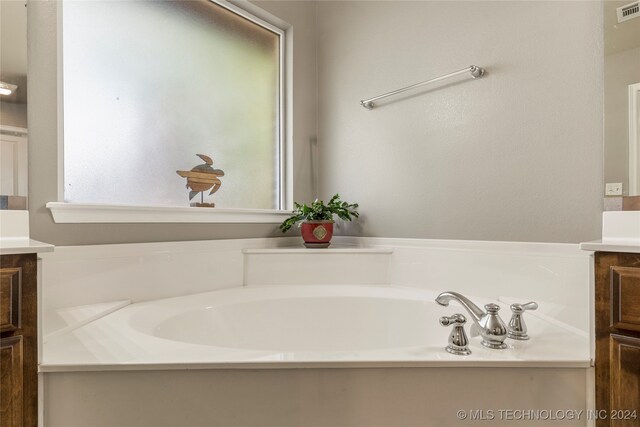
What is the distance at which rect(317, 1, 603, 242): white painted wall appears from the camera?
4.12ft

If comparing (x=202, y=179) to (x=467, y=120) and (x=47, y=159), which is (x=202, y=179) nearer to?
(x=47, y=159)

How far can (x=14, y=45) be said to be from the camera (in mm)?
1082

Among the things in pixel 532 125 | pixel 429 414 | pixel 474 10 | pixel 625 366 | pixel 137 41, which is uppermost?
pixel 474 10

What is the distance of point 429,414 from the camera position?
0.81 m

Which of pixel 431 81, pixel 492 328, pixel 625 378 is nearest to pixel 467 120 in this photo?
pixel 431 81

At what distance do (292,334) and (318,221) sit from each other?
0.61 meters

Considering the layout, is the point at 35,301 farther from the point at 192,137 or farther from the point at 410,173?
the point at 410,173

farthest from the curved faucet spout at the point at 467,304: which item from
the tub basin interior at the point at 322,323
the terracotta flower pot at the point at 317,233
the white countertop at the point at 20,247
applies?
the white countertop at the point at 20,247

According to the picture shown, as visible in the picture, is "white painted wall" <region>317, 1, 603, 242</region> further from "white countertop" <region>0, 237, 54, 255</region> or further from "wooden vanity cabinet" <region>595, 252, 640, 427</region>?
"white countertop" <region>0, 237, 54, 255</region>

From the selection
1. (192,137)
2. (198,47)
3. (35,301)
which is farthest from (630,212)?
(198,47)

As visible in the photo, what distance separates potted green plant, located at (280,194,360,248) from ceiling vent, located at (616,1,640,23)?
1266mm

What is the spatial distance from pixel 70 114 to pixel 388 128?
1.40 metres

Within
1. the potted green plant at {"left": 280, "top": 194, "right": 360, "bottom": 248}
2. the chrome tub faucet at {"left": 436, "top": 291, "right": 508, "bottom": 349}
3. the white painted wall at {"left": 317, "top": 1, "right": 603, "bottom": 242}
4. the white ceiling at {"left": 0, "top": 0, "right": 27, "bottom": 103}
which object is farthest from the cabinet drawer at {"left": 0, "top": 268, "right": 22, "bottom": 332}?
the white painted wall at {"left": 317, "top": 1, "right": 603, "bottom": 242}

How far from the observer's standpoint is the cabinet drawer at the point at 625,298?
2.67 feet
